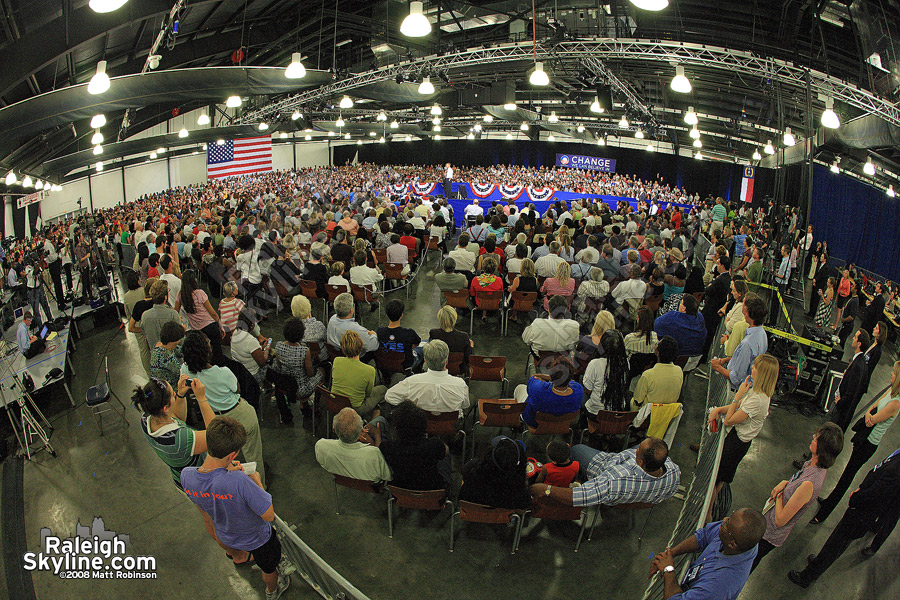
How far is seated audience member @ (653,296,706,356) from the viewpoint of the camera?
505 cm

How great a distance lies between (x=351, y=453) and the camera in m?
3.36

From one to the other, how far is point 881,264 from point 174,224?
1840 centimetres

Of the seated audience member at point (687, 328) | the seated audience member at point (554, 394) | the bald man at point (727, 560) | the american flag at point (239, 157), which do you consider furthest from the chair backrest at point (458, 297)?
the american flag at point (239, 157)

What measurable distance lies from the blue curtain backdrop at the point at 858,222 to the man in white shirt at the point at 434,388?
14160mm

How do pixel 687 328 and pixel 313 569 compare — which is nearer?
pixel 313 569

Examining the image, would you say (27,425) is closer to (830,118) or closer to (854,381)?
(854,381)

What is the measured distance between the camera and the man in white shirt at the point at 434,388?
395 centimetres

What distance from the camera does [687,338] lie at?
5.07 m

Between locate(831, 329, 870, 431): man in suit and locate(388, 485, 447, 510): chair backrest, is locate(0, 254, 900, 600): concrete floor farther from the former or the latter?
locate(831, 329, 870, 431): man in suit

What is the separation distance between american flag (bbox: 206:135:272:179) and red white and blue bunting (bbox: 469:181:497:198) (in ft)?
32.4

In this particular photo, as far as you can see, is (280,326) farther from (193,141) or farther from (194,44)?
(193,141)

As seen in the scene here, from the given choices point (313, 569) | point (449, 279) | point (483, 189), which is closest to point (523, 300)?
point (449, 279)

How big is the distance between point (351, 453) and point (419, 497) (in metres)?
0.55

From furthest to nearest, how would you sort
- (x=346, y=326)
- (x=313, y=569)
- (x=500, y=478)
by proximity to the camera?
(x=346, y=326)
(x=500, y=478)
(x=313, y=569)
